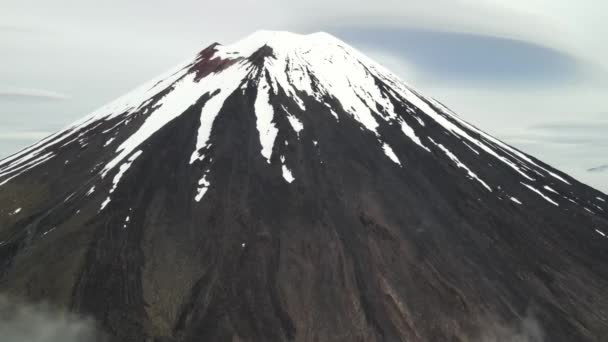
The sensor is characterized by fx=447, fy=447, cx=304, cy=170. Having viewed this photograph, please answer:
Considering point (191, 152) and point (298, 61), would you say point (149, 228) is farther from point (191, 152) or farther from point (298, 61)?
point (298, 61)

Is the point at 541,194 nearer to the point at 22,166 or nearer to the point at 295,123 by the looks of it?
the point at 295,123

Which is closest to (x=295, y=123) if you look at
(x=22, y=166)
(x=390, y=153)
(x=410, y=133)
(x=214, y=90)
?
(x=390, y=153)

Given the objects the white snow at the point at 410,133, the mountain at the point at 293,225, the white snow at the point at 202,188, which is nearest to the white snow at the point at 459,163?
the mountain at the point at 293,225

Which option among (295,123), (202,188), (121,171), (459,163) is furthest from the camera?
(459,163)

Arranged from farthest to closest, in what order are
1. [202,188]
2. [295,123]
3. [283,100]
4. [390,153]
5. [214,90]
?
[214,90] → [283,100] → [295,123] → [390,153] → [202,188]

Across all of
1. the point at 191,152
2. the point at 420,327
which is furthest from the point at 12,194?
the point at 420,327
